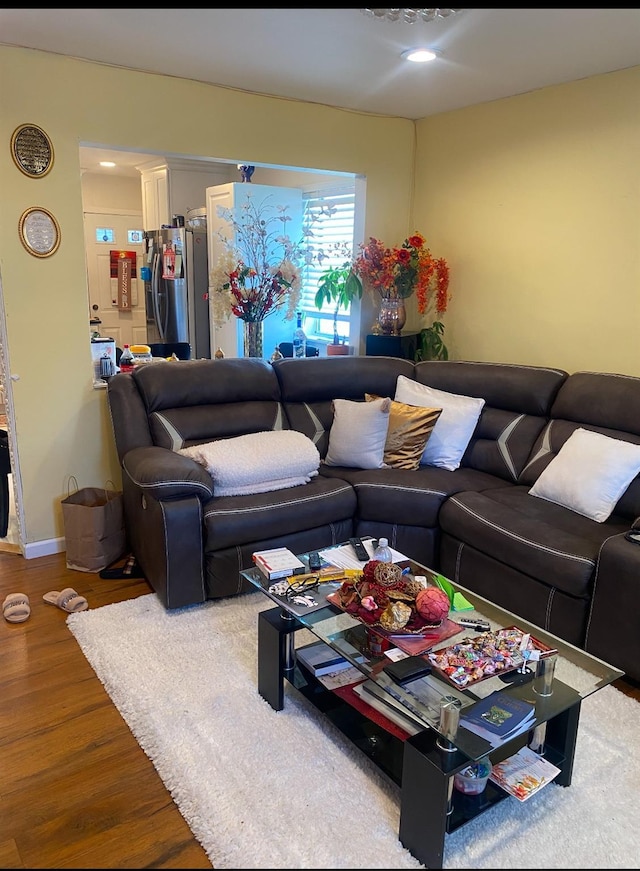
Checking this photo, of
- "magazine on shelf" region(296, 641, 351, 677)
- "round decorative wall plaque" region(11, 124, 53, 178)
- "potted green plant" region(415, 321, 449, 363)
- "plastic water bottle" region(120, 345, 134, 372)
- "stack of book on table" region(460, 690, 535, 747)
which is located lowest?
"magazine on shelf" region(296, 641, 351, 677)

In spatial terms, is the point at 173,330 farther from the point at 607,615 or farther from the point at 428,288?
the point at 607,615

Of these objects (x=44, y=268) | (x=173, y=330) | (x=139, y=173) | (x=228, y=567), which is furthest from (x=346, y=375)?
(x=139, y=173)

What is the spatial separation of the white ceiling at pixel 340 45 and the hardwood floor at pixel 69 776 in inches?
95.5

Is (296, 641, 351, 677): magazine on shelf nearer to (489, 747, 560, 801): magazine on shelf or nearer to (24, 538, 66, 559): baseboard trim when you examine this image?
(489, 747, 560, 801): magazine on shelf

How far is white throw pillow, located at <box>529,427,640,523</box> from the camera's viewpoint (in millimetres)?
2775

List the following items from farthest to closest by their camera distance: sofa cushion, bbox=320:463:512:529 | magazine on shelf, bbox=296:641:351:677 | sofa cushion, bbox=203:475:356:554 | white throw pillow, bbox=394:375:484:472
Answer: white throw pillow, bbox=394:375:484:472 < sofa cushion, bbox=320:463:512:529 < sofa cushion, bbox=203:475:356:554 < magazine on shelf, bbox=296:641:351:677

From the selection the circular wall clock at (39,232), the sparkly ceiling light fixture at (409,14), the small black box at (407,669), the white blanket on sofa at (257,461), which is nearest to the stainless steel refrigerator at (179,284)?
the circular wall clock at (39,232)

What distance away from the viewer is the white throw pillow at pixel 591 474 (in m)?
2.78

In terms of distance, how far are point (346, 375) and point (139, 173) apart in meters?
4.29

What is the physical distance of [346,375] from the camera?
3812 mm

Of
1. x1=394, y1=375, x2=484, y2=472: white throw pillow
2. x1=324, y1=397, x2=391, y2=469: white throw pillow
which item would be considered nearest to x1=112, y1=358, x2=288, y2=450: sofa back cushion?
x1=324, y1=397, x2=391, y2=469: white throw pillow

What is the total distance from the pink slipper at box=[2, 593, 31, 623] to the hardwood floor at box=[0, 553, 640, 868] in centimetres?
3

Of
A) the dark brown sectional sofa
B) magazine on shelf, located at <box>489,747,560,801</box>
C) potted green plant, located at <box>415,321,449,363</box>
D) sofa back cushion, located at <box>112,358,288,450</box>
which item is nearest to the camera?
magazine on shelf, located at <box>489,747,560,801</box>

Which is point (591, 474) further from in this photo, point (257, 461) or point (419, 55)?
point (419, 55)
